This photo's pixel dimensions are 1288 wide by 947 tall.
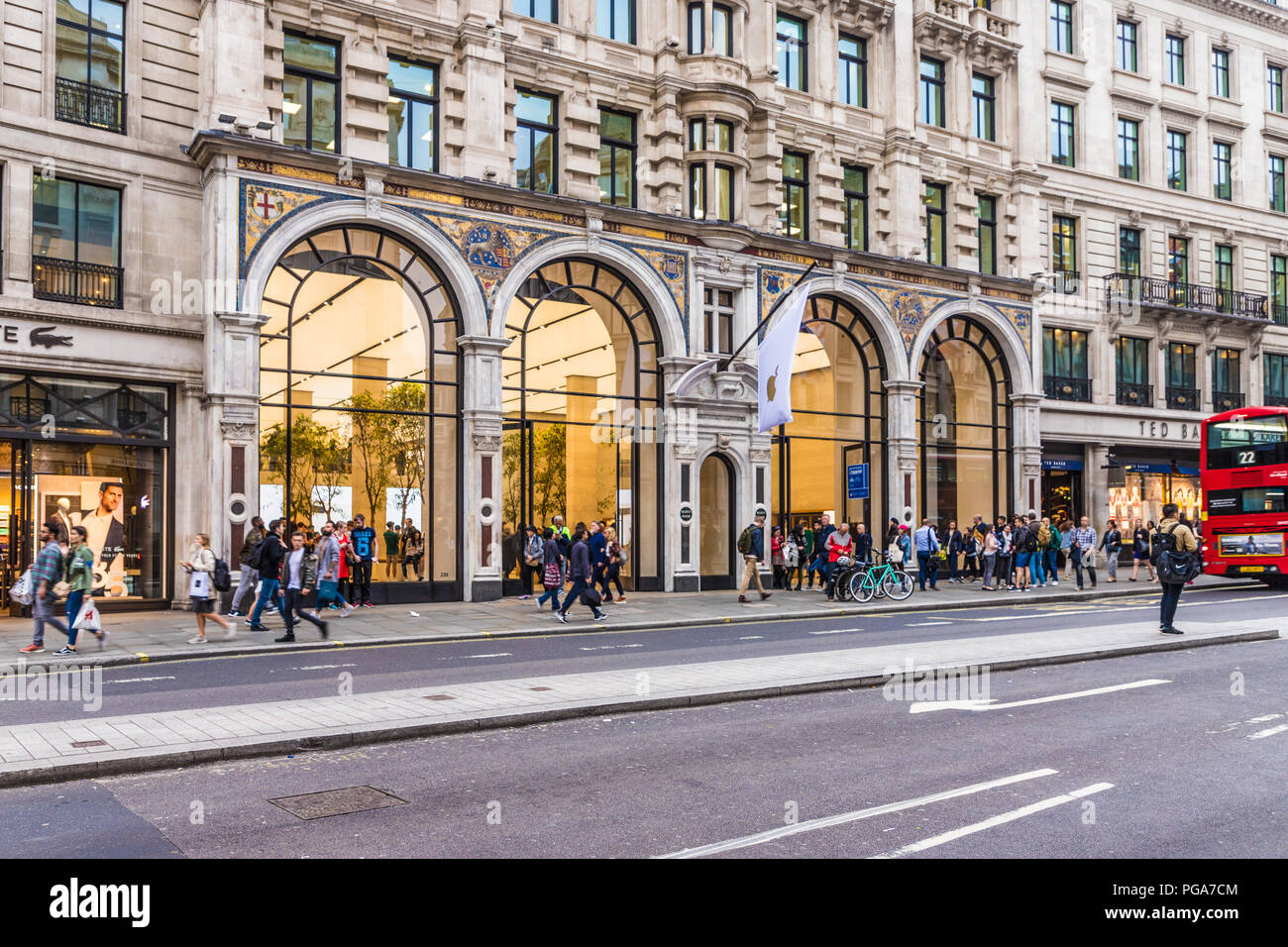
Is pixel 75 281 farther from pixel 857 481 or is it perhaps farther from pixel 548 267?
pixel 857 481

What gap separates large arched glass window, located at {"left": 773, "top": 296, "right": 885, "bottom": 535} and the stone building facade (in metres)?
0.11

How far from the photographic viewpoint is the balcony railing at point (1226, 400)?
40.0 meters

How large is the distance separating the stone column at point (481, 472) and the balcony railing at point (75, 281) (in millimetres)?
7060

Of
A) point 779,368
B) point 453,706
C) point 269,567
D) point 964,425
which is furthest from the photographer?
point 964,425

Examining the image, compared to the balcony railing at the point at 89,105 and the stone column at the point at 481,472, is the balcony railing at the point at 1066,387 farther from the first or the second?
the balcony railing at the point at 89,105

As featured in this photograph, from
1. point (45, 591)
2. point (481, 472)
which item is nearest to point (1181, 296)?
point (481, 472)

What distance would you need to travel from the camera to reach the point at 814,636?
17422 millimetres

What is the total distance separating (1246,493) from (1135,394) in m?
10.1

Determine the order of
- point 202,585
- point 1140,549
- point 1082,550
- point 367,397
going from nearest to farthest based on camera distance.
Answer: point 202,585, point 367,397, point 1082,550, point 1140,549

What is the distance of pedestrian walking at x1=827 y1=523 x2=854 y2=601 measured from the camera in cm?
2558

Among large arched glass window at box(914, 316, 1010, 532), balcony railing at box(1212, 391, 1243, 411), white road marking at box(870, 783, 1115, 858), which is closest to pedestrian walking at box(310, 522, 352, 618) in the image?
white road marking at box(870, 783, 1115, 858)

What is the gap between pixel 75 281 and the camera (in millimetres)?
21391

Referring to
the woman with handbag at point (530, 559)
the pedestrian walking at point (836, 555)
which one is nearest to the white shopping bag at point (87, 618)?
the woman with handbag at point (530, 559)
